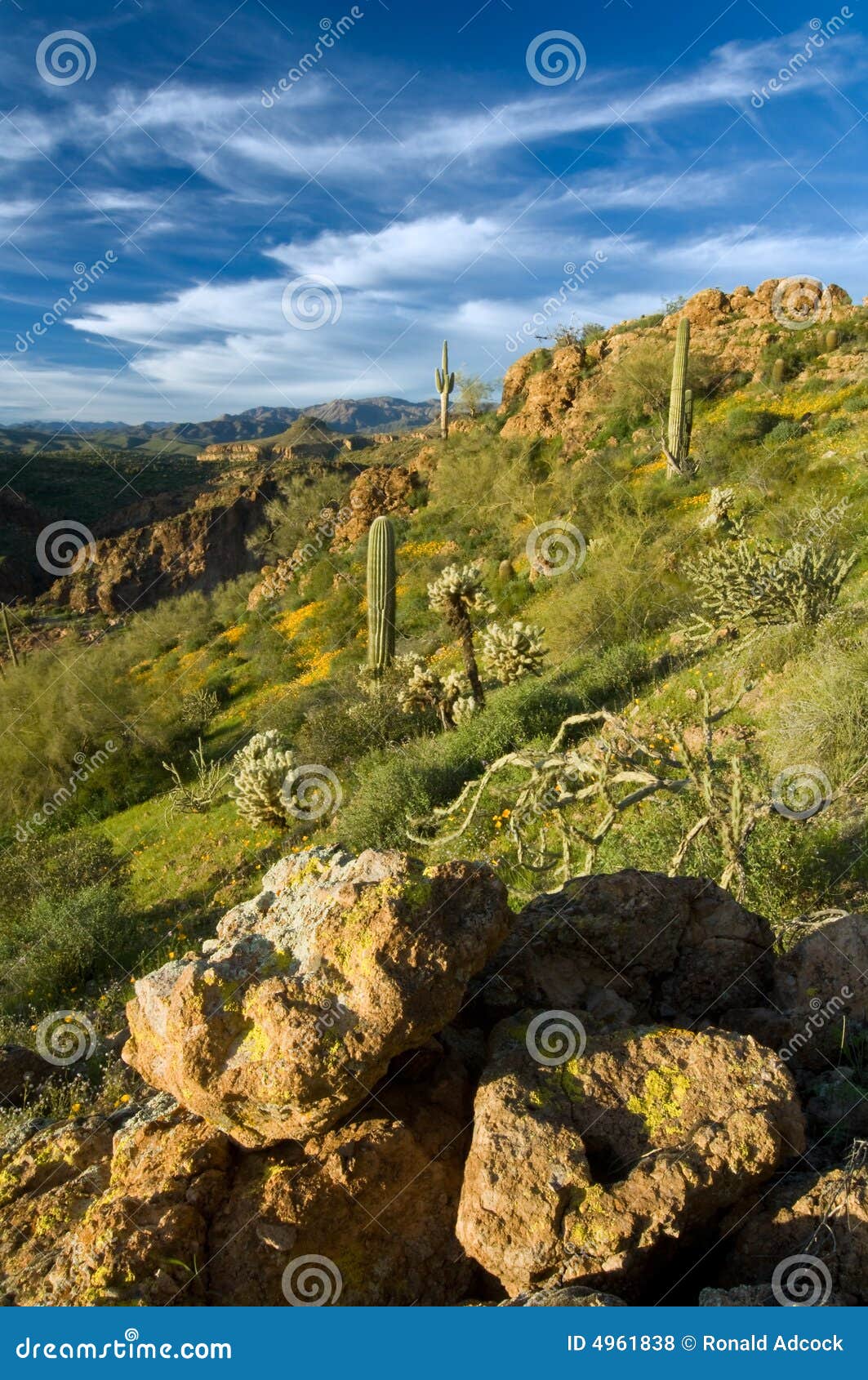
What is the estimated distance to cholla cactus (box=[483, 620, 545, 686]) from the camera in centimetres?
1098

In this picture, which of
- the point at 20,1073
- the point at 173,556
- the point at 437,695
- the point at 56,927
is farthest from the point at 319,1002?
the point at 173,556

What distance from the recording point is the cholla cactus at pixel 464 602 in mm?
10516

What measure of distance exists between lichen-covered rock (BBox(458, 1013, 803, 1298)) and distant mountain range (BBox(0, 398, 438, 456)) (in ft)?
189

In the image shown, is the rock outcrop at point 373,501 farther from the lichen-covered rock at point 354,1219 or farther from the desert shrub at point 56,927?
the lichen-covered rock at point 354,1219

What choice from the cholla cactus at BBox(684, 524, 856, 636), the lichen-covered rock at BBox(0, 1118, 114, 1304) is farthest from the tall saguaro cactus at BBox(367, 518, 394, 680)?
the lichen-covered rock at BBox(0, 1118, 114, 1304)

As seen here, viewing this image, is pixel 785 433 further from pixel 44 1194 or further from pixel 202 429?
pixel 202 429

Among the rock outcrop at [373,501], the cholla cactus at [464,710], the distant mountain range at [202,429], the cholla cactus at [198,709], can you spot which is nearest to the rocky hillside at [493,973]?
the cholla cactus at [464,710]

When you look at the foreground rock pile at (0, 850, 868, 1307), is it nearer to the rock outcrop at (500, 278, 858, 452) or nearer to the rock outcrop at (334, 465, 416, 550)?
the rock outcrop at (500, 278, 858, 452)

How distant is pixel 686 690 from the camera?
28.5 ft

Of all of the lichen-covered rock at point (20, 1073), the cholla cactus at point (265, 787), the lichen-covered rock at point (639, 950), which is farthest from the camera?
the cholla cactus at point (265, 787)

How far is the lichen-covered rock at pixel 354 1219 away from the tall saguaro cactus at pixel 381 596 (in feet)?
41.0

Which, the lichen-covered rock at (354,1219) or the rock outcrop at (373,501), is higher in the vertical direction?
the rock outcrop at (373,501)

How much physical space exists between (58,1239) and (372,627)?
513 inches

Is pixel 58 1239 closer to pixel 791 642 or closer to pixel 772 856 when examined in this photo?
pixel 772 856
